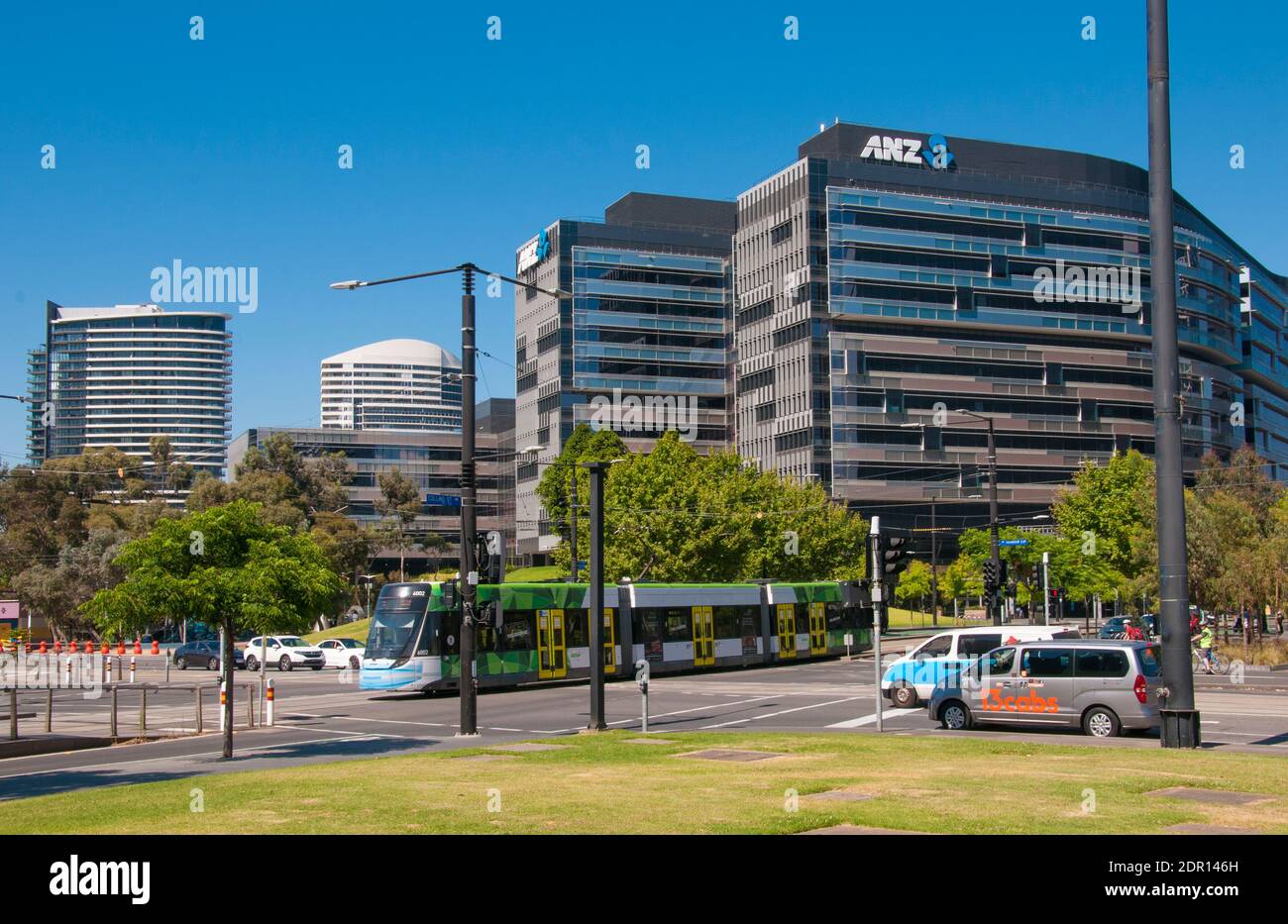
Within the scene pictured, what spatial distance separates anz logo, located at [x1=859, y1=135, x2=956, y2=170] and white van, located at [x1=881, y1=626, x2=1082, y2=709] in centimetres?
8739

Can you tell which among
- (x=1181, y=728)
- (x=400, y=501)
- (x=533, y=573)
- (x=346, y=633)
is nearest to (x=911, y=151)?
(x=533, y=573)

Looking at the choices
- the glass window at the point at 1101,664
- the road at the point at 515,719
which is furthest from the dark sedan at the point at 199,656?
the glass window at the point at 1101,664

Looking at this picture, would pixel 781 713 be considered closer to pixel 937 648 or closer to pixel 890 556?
pixel 937 648

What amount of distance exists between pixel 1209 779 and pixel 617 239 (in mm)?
112205

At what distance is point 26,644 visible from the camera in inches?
2349

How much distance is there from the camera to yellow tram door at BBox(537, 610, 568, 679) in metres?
39.4

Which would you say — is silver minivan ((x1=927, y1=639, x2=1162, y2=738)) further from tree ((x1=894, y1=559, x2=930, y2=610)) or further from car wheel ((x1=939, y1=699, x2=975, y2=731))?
tree ((x1=894, y1=559, x2=930, y2=610))

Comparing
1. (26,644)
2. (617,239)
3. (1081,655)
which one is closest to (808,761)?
(1081,655)

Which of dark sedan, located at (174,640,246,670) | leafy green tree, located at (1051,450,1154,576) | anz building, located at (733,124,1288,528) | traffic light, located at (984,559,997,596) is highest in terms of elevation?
anz building, located at (733,124,1288,528)

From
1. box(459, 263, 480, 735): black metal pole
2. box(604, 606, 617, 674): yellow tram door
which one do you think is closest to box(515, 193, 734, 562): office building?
box(604, 606, 617, 674): yellow tram door

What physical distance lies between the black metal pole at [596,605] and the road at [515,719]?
1.23m

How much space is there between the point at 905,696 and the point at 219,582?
15495 millimetres

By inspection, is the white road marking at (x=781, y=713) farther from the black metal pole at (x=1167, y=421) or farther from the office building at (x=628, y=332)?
the office building at (x=628, y=332)
